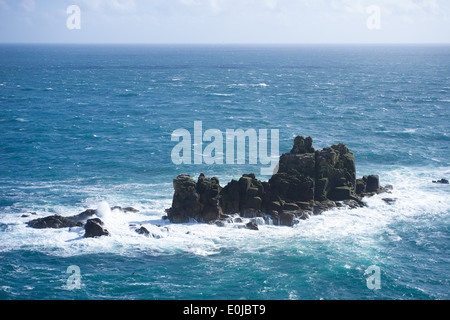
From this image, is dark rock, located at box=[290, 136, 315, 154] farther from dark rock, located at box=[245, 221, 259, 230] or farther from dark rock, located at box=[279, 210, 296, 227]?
dark rock, located at box=[245, 221, 259, 230]

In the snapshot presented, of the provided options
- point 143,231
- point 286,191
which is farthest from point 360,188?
point 143,231

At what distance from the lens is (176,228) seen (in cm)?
5806

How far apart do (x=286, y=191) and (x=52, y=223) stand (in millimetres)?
27760

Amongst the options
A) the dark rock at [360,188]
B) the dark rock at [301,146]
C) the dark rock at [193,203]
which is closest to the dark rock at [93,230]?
the dark rock at [193,203]

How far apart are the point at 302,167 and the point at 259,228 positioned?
36.2 ft

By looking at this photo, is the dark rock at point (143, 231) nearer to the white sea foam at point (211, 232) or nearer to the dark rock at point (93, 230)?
the white sea foam at point (211, 232)

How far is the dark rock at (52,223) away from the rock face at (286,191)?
1147cm

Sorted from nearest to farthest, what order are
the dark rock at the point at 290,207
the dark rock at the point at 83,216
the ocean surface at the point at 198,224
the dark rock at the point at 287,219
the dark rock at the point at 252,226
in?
the ocean surface at the point at 198,224
the dark rock at the point at 252,226
the dark rock at the point at 287,219
the dark rock at the point at 83,216
the dark rock at the point at 290,207

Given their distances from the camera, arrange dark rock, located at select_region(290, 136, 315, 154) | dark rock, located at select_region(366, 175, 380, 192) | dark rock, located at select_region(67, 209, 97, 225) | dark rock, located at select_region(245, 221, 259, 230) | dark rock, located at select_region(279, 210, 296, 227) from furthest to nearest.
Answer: dark rock, located at select_region(366, 175, 380, 192) < dark rock, located at select_region(290, 136, 315, 154) < dark rock, located at select_region(67, 209, 97, 225) < dark rock, located at select_region(279, 210, 296, 227) < dark rock, located at select_region(245, 221, 259, 230)

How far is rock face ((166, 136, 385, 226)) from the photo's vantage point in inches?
2371

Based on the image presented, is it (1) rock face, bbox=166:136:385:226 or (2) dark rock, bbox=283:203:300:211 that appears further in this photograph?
(2) dark rock, bbox=283:203:300:211

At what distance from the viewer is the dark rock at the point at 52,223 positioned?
58.2 meters

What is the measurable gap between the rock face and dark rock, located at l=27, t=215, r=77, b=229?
11.5 metres

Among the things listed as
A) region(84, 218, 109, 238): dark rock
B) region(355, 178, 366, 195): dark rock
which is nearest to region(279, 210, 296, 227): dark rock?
region(355, 178, 366, 195): dark rock
